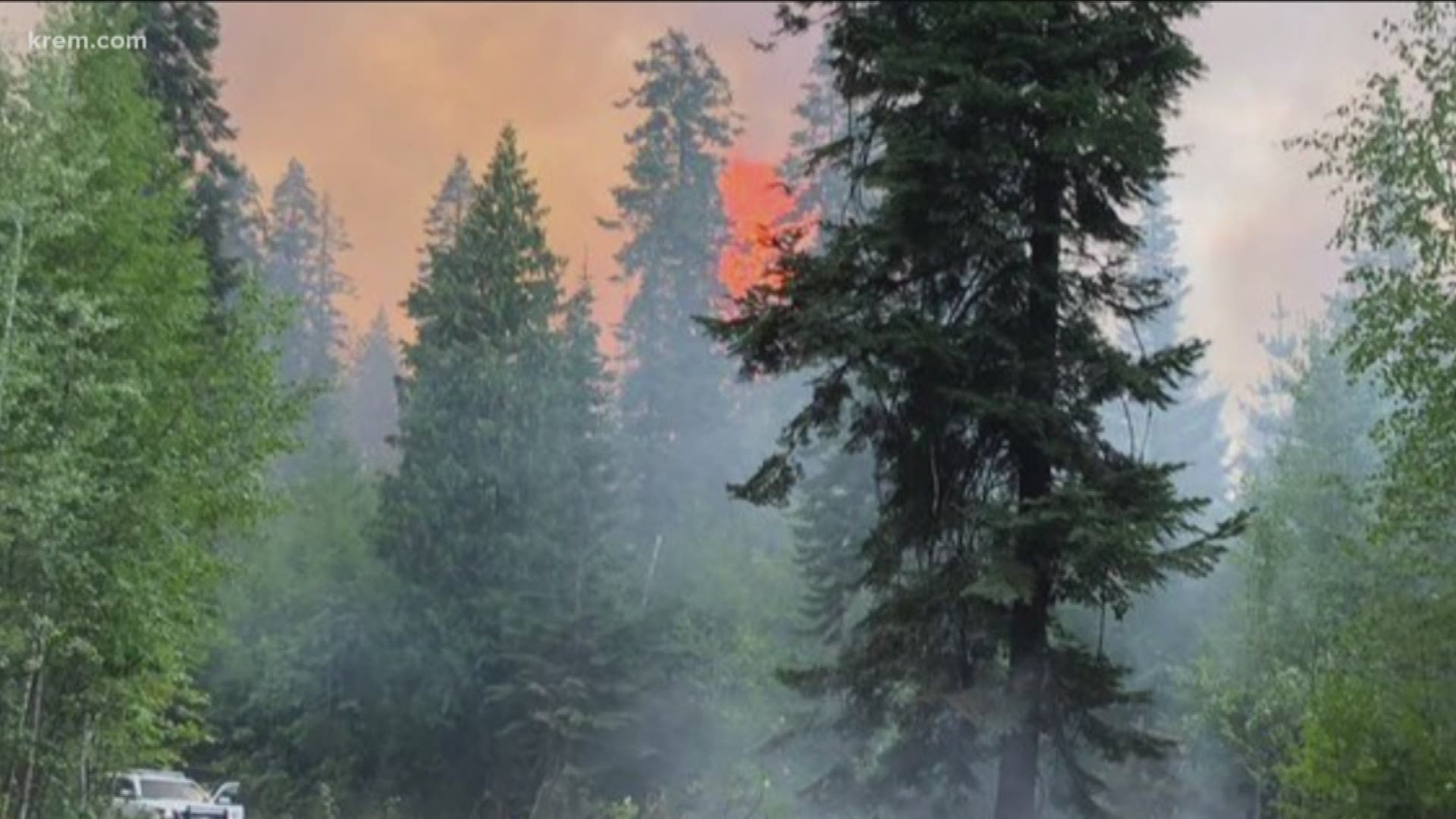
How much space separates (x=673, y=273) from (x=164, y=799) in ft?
131

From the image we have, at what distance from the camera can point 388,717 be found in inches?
1705

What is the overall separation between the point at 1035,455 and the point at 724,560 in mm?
37617

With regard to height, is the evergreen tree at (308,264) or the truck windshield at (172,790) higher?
the evergreen tree at (308,264)

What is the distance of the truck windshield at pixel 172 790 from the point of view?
3109cm

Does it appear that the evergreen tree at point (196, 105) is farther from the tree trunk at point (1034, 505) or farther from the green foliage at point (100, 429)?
the tree trunk at point (1034, 505)

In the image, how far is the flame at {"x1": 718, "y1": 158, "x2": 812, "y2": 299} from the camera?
67.6m

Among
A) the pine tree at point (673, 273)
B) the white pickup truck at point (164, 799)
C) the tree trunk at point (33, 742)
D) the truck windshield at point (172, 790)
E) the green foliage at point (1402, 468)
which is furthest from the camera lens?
the pine tree at point (673, 273)

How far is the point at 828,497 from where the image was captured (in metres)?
41.3

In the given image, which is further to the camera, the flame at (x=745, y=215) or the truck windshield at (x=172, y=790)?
the flame at (x=745, y=215)

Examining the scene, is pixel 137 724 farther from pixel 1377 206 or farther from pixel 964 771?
pixel 1377 206

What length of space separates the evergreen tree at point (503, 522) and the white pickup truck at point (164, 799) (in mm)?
10381

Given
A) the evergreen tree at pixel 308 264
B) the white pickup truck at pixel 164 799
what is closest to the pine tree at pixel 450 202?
the evergreen tree at pixel 308 264

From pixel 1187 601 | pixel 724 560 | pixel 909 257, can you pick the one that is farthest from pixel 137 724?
pixel 1187 601

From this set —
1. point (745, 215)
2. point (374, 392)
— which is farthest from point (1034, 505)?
point (374, 392)
